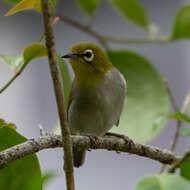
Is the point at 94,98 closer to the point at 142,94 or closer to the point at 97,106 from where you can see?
the point at 97,106

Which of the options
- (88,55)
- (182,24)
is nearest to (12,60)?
(182,24)

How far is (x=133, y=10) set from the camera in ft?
3.65

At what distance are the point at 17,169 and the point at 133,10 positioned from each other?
600mm

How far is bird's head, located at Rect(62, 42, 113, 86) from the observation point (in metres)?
1.30

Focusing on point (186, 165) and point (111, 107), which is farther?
point (111, 107)

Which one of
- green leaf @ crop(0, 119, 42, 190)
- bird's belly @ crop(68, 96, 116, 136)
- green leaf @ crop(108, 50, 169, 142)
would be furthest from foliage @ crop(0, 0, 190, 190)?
bird's belly @ crop(68, 96, 116, 136)

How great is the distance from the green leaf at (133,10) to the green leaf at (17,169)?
0.56 m

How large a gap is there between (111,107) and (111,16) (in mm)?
3420

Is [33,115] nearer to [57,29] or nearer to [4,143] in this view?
[57,29]

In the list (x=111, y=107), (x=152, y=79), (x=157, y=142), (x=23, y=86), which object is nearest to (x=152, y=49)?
(x=157, y=142)

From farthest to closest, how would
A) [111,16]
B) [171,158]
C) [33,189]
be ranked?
[111,16]
[171,158]
[33,189]

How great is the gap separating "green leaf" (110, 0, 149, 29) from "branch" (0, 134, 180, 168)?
0.34m

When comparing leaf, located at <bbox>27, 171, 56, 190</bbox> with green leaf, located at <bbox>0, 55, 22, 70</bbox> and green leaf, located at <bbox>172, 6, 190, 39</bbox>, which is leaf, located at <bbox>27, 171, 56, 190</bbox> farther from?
green leaf, located at <bbox>172, 6, 190, 39</bbox>

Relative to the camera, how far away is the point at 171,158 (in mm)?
920
